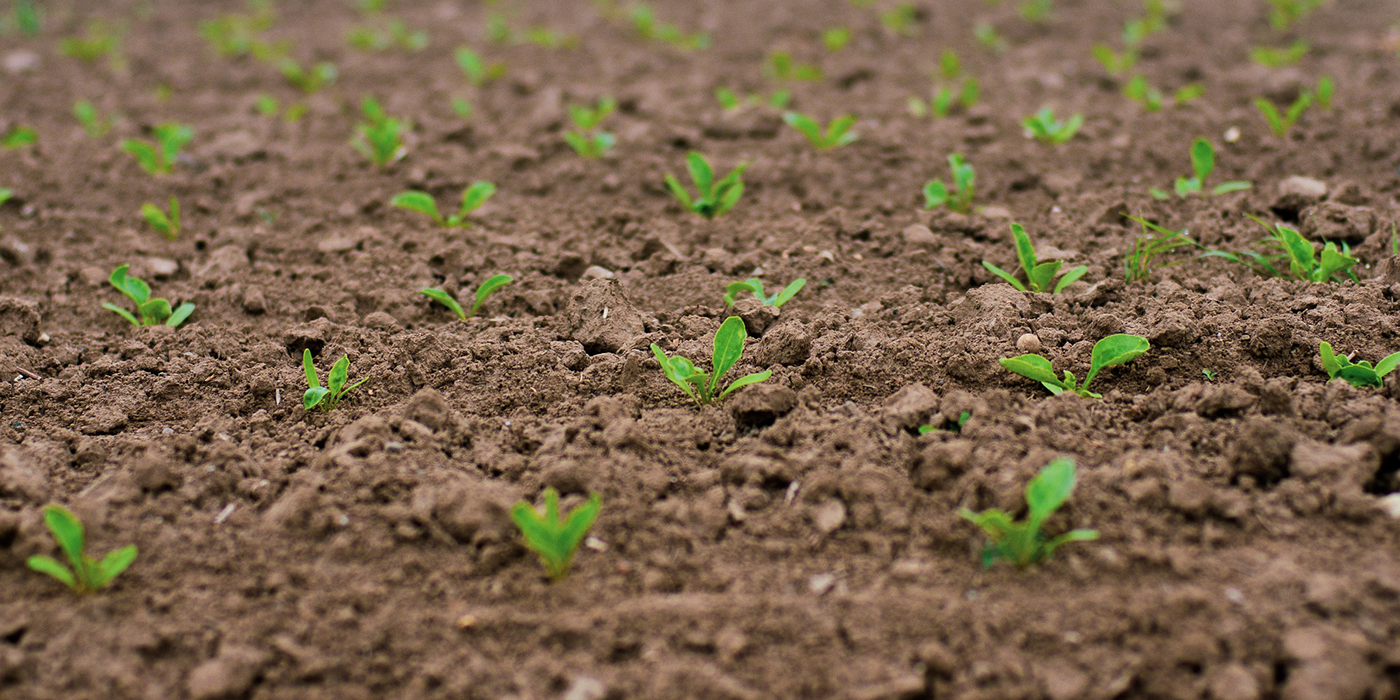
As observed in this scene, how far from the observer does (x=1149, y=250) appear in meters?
2.52

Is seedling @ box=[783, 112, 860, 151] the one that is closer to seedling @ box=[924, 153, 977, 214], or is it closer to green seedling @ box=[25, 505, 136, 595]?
seedling @ box=[924, 153, 977, 214]

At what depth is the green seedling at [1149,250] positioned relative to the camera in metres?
2.53

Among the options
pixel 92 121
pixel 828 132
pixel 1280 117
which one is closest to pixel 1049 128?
pixel 828 132

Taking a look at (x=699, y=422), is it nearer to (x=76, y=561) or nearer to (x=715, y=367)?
(x=715, y=367)

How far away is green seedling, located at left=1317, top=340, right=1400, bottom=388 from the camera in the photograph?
1985 millimetres

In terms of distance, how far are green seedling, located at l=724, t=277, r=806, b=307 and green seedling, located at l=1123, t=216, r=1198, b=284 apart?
89 centimetres

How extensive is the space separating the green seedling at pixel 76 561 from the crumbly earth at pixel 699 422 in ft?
0.15

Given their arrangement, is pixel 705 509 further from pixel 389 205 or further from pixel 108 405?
pixel 389 205

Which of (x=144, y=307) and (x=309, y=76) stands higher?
(x=309, y=76)

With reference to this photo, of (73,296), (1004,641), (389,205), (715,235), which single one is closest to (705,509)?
(1004,641)

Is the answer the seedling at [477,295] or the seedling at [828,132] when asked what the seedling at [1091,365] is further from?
the seedling at [828,132]

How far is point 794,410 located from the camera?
2.06m

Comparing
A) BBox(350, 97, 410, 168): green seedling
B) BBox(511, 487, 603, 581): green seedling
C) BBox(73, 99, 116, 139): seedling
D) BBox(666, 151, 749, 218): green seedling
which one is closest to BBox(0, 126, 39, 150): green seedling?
BBox(73, 99, 116, 139): seedling

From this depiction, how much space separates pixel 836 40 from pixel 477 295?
269cm
